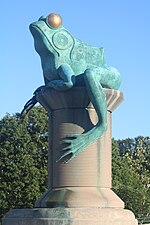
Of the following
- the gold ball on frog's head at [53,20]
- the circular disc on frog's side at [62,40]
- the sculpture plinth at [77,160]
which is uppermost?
the gold ball on frog's head at [53,20]

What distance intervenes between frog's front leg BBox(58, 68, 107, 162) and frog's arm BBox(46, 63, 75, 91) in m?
0.38

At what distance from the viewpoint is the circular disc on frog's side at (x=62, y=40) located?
1458 centimetres

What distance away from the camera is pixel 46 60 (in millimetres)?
14742

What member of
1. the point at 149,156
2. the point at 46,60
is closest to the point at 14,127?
the point at 46,60

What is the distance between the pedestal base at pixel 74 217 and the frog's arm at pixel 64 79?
3.06 meters

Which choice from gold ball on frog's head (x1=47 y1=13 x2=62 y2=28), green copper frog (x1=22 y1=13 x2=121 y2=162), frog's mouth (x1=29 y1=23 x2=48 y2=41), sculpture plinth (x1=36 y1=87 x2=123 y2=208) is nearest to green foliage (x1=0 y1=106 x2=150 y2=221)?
green copper frog (x1=22 y1=13 x2=121 y2=162)

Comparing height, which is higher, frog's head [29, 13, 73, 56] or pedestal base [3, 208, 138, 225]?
frog's head [29, 13, 73, 56]

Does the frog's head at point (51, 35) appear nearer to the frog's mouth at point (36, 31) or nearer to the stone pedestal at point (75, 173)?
the frog's mouth at point (36, 31)

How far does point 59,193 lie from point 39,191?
21591mm

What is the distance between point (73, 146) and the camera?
13.6 meters

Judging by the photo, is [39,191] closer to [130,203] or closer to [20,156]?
[20,156]

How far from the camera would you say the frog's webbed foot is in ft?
44.7

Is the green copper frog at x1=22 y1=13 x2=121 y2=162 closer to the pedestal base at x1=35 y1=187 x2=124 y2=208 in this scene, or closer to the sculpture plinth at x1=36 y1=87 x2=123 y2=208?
the sculpture plinth at x1=36 y1=87 x2=123 y2=208

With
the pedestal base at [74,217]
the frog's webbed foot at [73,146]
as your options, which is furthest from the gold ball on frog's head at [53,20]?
the pedestal base at [74,217]
